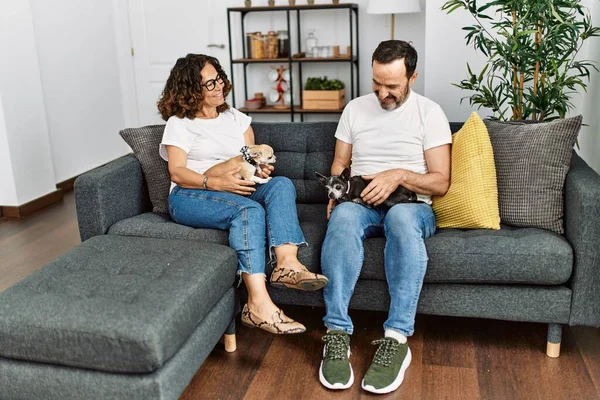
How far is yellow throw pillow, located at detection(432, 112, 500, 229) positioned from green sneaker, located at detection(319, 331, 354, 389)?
627mm

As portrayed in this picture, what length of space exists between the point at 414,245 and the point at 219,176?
2.77 feet

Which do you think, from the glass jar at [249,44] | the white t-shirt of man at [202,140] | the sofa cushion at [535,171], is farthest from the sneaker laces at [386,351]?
the glass jar at [249,44]

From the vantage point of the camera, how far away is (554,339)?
2314 mm

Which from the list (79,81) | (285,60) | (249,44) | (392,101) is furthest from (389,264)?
(79,81)

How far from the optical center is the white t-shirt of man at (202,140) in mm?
2627

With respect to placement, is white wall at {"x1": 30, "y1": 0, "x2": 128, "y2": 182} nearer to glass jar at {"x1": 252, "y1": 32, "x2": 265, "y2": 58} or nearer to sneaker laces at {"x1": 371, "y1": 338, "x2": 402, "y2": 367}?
glass jar at {"x1": 252, "y1": 32, "x2": 265, "y2": 58}

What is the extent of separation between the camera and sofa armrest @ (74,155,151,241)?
256 centimetres

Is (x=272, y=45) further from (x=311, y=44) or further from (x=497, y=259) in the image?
(x=497, y=259)

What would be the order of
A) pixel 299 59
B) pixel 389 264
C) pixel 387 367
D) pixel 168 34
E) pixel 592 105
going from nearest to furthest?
pixel 387 367
pixel 389 264
pixel 592 105
pixel 299 59
pixel 168 34

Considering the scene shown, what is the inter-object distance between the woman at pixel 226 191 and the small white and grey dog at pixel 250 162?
0.09 feet

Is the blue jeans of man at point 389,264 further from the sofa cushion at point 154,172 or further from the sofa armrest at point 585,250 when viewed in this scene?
the sofa cushion at point 154,172

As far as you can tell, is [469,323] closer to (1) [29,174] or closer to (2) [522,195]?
(2) [522,195]

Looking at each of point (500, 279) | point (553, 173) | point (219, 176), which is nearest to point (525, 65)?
point (553, 173)

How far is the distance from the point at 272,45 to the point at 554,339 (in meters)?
3.61
